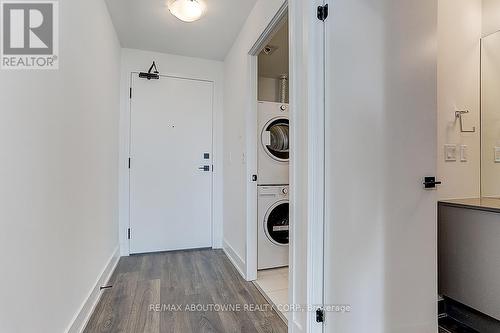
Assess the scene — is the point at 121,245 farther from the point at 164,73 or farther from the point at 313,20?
the point at 313,20

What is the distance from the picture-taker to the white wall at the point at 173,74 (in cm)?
315

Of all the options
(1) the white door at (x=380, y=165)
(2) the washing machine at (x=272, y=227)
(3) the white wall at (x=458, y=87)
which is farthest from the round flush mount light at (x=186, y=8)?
(3) the white wall at (x=458, y=87)

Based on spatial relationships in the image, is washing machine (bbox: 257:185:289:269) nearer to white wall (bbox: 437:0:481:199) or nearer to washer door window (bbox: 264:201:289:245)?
washer door window (bbox: 264:201:289:245)

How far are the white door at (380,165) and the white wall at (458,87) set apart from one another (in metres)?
0.50

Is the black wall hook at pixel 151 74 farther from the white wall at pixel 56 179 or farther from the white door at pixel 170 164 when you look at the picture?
the white wall at pixel 56 179

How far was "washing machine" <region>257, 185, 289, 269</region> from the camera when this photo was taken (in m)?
2.70

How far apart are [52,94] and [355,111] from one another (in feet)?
5.03

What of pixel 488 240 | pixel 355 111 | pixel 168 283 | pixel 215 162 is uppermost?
pixel 355 111

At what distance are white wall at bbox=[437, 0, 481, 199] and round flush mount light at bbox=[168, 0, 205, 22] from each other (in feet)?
6.10

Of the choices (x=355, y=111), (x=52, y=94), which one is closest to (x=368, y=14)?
(x=355, y=111)

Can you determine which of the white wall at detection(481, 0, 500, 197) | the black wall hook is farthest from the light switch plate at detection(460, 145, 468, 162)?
the black wall hook

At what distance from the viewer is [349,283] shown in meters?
1.40

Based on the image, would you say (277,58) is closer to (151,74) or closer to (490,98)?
(151,74)

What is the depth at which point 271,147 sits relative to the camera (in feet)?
9.25
